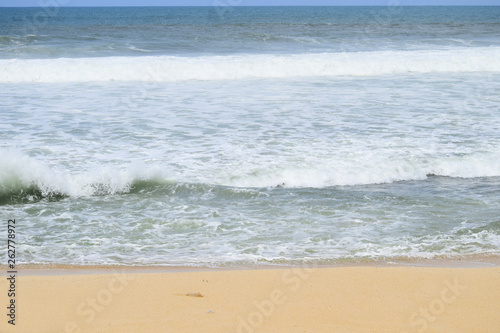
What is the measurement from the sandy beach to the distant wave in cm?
1412

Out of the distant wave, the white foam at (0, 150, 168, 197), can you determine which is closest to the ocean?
the white foam at (0, 150, 168, 197)

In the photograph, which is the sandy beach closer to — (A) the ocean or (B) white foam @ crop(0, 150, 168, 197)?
(A) the ocean

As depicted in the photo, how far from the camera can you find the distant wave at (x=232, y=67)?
18.5m

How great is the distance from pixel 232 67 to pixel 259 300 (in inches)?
650

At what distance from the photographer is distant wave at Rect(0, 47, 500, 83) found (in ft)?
60.6

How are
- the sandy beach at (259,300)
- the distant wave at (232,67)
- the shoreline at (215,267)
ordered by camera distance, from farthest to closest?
the distant wave at (232,67)
the shoreline at (215,267)
the sandy beach at (259,300)

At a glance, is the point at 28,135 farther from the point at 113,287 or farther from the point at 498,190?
the point at 498,190

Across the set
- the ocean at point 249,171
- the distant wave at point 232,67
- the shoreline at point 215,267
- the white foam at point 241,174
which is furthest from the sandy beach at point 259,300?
the distant wave at point 232,67

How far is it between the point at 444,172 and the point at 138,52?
2058 cm

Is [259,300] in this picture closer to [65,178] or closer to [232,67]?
[65,178]

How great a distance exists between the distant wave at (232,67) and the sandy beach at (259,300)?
46.3ft

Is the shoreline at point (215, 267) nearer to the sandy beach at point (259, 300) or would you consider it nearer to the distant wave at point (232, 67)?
the sandy beach at point (259, 300)

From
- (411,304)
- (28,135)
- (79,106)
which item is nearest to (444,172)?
(411,304)

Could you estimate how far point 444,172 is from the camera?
8.26 meters
